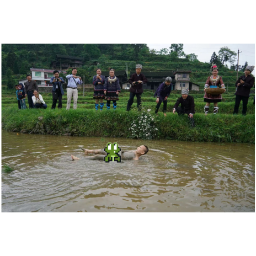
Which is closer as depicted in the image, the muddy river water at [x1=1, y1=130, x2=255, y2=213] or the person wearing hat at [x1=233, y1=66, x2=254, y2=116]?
the muddy river water at [x1=1, y1=130, x2=255, y2=213]

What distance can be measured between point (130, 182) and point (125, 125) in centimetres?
495

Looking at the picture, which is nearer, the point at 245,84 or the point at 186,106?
the point at 245,84

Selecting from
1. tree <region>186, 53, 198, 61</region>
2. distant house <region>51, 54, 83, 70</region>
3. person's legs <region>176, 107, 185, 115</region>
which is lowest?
person's legs <region>176, 107, 185, 115</region>

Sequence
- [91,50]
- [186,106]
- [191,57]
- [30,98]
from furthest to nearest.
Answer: [191,57], [91,50], [30,98], [186,106]

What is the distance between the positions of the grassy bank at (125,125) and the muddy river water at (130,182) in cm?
165

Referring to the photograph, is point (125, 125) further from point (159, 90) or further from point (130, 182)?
point (130, 182)

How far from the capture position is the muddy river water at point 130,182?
313 centimetres

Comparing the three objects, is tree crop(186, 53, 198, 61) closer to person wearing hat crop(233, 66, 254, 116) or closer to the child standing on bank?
person wearing hat crop(233, 66, 254, 116)

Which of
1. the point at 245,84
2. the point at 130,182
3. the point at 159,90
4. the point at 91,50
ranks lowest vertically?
the point at 130,182

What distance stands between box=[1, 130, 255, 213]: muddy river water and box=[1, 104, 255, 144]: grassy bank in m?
1.65

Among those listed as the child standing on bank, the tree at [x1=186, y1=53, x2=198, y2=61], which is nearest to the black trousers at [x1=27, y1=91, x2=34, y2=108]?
the child standing on bank

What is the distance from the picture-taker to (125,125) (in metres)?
8.88

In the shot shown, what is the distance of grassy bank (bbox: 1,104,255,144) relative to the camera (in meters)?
8.02

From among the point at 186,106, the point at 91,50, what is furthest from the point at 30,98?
the point at 91,50
